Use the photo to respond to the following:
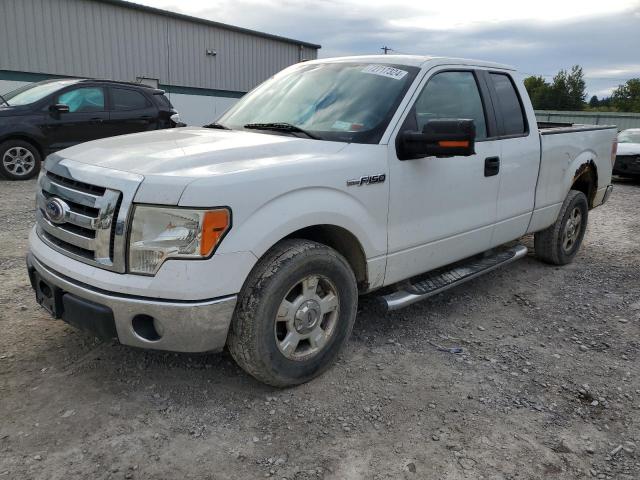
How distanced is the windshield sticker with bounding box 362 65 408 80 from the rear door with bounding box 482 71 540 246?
1.02 m

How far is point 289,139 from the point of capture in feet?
10.5

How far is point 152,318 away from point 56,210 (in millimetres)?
803

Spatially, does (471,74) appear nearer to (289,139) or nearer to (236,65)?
(289,139)

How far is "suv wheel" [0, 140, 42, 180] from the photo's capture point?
8820 mm

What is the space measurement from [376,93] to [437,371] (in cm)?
180

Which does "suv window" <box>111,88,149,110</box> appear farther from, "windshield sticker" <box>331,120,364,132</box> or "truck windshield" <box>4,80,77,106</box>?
"windshield sticker" <box>331,120,364,132</box>

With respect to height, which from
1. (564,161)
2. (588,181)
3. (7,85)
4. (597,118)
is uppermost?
(7,85)

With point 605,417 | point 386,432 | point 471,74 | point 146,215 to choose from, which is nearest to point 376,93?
point 471,74

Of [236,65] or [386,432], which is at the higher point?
[236,65]

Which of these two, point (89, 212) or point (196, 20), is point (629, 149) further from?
point (196, 20)

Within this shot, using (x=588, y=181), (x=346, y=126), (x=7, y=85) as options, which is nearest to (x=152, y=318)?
(x=346, y=126)

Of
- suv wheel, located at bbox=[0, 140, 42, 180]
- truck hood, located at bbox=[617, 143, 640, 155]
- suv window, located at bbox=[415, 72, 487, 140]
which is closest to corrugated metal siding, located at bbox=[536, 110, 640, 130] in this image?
truck hood, located at bbox=[617, 143, 640, 155]

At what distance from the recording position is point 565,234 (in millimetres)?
5570

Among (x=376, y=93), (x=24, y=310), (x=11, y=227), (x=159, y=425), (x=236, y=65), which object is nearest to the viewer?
(x=159, y=425)
